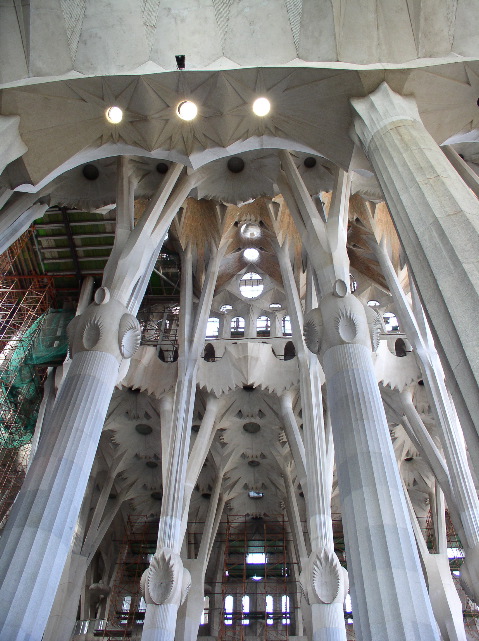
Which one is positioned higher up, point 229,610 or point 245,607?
point 245,607

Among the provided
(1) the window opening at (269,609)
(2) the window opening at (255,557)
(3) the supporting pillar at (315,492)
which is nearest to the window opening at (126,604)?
(2) the window opening at (255,557)

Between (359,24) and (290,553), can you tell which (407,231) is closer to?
(359,24)

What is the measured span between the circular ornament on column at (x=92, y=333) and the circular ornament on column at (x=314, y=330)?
3290mm

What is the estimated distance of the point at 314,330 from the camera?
8.91 m

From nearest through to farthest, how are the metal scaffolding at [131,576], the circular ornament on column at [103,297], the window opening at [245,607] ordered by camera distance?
the circular ornament on column at [103,297]
the metal scaffolding at [131,576]
the window opening at [245,607]

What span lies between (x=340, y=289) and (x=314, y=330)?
0.76 meters

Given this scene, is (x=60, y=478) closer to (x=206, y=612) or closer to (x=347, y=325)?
(x=347, y=325)

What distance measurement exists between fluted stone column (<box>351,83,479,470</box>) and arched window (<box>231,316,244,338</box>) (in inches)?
513

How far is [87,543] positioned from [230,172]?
12.4m

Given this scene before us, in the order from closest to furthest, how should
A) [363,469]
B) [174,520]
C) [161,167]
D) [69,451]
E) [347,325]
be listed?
[363,469] → [69,451] → [347,325] → [161,167] → [174,520]

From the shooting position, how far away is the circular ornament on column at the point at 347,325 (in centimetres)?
836

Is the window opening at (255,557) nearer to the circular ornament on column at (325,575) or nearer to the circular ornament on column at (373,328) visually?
the circular ornament on column at (325,575)

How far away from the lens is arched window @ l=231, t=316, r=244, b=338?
775 inches

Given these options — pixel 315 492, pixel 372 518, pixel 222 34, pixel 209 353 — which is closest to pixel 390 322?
pixel 209 353
